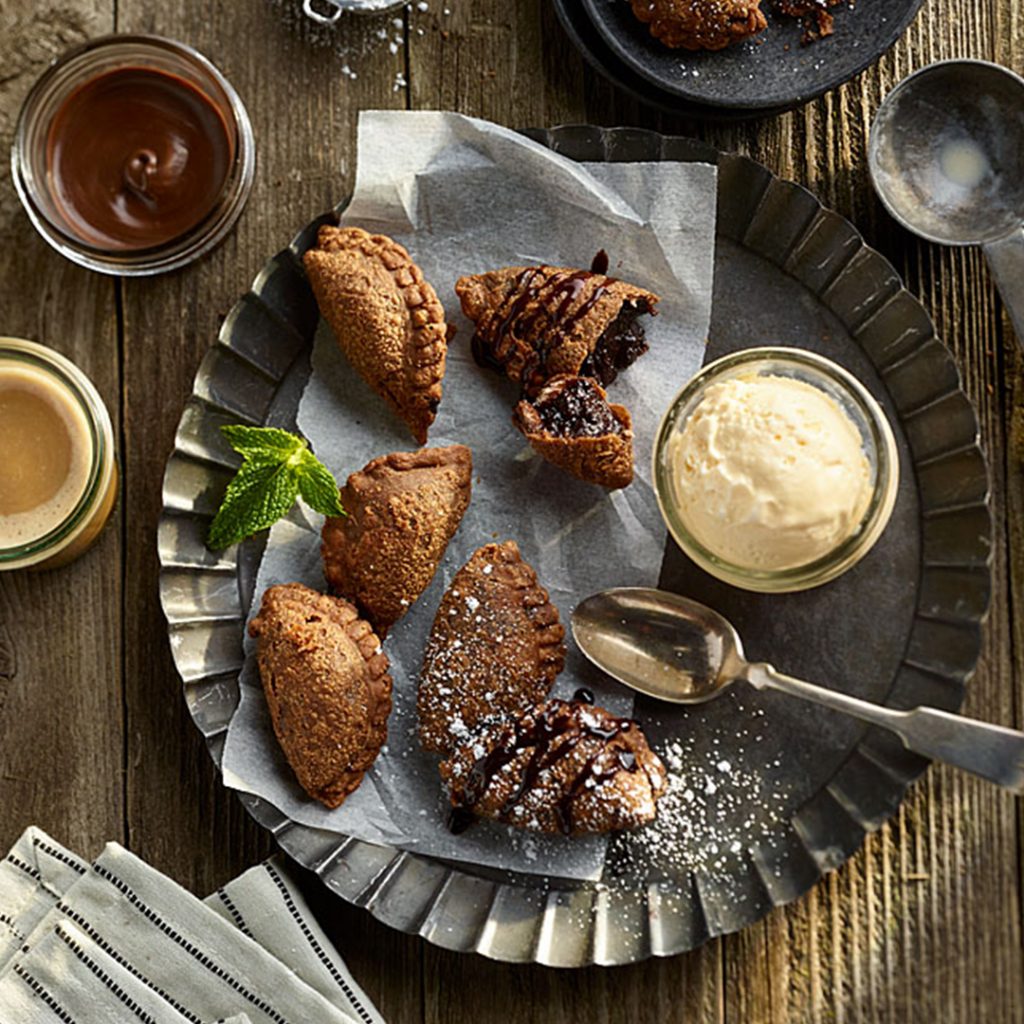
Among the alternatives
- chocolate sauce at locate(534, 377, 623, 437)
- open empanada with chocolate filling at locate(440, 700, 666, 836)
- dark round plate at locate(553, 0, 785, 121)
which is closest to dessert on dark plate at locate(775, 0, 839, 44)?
dark round plate at locate(553, 0, 785, 121)

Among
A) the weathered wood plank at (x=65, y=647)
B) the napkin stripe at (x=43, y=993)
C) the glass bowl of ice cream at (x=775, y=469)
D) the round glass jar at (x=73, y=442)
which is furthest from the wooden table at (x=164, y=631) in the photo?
the glass bowl of ice cream at (x=775, y=469)

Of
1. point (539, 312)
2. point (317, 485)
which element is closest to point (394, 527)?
point (317, 485)

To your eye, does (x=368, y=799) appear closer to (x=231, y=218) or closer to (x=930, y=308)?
(x=231, y=218)

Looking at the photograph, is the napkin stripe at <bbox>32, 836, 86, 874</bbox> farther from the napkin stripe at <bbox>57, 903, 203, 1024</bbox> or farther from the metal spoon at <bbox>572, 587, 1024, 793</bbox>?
the metal spoon at <bbox>572, 587, 1024, 793</bbox>

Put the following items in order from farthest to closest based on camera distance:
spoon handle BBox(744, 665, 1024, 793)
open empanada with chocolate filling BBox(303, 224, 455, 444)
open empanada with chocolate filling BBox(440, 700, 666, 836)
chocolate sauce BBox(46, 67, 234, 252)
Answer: chocolate sauce BBox(46, 67, 234, 252) < open empanada with chocolate filling BBox(303, 224, 455, 444) < open empanada with chocolate filling BBox(440, 700, 666, 836) < spoon handle BBox(744, 665, 1024, 793)

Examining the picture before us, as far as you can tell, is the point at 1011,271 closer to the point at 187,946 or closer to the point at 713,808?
the point at 713,808

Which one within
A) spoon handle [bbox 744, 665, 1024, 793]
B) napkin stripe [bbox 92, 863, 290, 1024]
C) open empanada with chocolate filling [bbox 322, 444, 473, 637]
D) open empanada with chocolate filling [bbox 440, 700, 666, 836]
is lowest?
napkin stripe [bbox 92, 863, 290, 1024]
